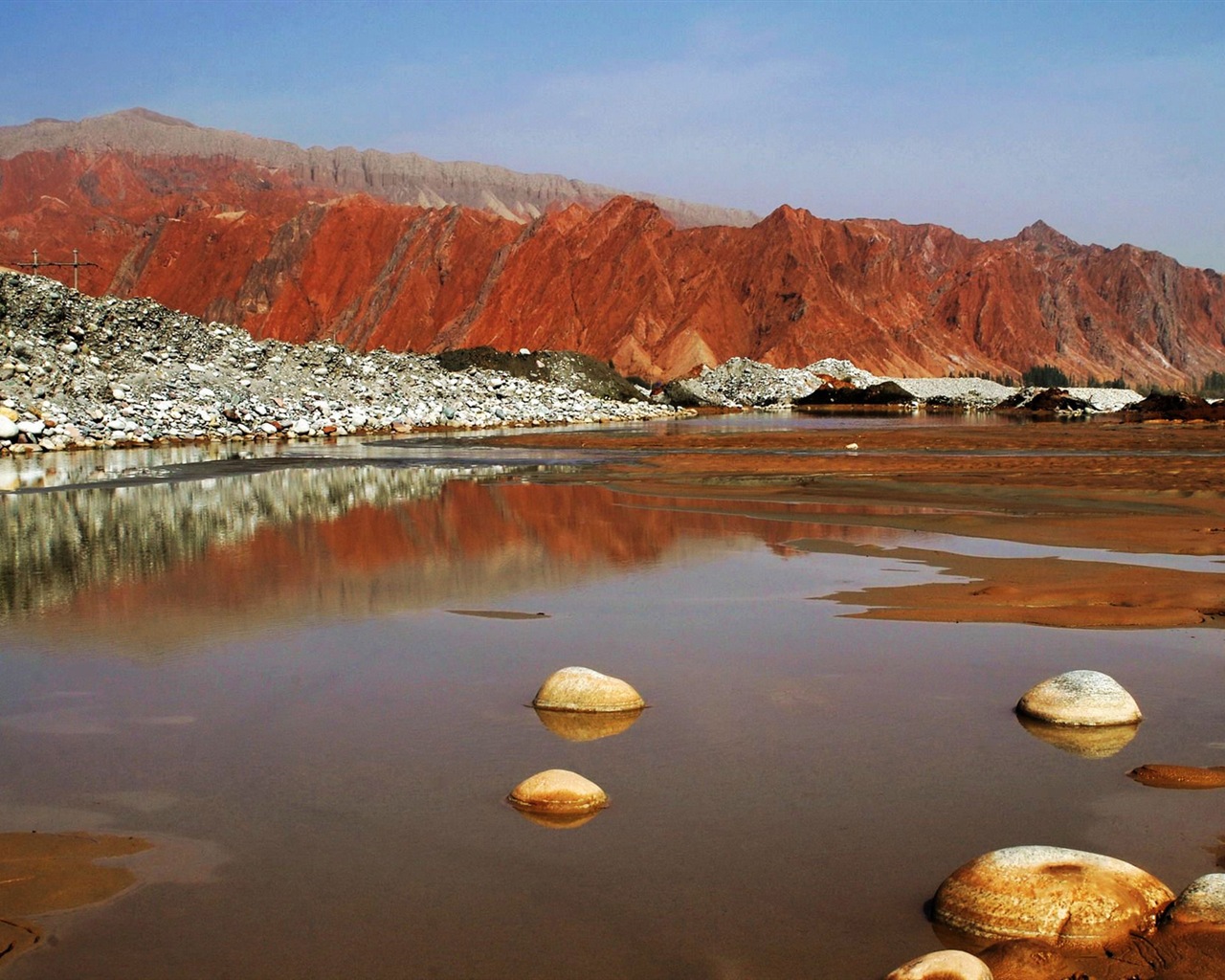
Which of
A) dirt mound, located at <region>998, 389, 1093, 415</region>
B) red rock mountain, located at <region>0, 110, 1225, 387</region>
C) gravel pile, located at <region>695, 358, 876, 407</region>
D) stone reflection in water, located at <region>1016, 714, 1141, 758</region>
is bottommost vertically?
stone reflection in water, located at <region>1016, 714, 1141, 758</region>

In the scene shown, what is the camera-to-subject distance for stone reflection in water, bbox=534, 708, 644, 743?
666 centimetres

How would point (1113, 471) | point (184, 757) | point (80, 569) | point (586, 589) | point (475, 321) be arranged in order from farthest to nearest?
point (475, 321) → point (1113, 471) → point (80, 569) → point (586, 589) → point (184, 757)

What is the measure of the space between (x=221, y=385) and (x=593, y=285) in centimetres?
9570

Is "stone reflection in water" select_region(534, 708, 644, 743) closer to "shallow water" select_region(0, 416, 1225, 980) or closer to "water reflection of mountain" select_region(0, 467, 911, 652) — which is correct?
"shallow water" select_region(0, 416, 1225, 980)

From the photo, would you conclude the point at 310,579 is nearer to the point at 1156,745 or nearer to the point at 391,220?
the point at 1156,745

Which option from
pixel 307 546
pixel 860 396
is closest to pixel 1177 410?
pixel 860 396

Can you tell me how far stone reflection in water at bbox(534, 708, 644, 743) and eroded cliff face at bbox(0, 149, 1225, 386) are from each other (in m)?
116

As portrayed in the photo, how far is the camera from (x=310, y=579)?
11.9 m

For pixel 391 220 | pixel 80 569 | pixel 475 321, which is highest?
pixel 391 220

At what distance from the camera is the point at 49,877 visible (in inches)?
185

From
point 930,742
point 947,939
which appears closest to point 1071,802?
point 930,742

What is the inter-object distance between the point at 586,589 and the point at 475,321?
422 ft

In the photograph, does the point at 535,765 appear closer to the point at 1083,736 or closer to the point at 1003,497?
the point at 1083,736

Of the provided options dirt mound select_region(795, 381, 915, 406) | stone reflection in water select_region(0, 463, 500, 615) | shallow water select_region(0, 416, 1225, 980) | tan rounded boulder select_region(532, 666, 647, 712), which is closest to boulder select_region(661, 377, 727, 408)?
dirt mound select_region(795, 381, 915, 406)
